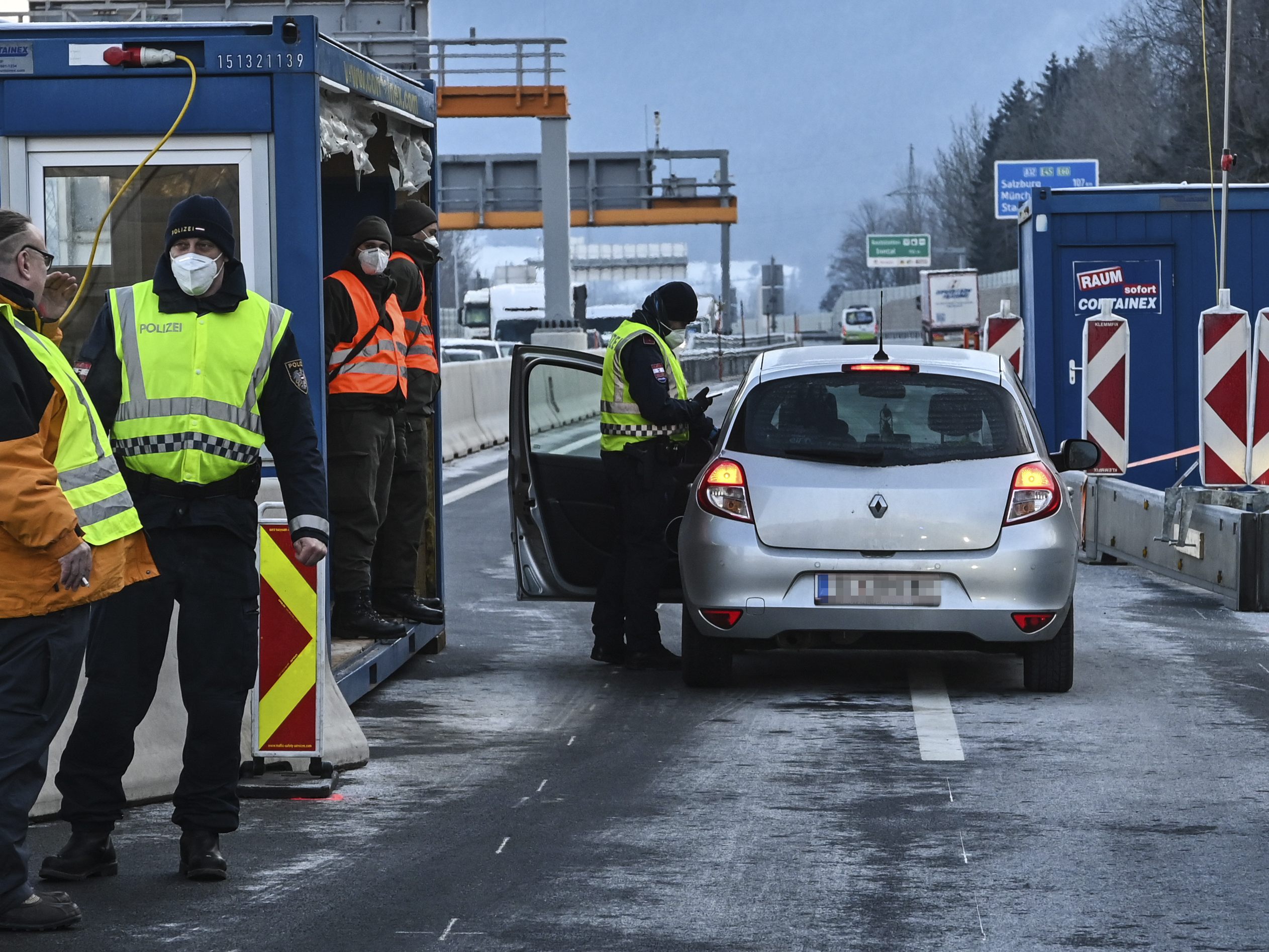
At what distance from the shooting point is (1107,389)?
14695mm

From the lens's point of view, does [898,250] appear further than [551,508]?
Yes

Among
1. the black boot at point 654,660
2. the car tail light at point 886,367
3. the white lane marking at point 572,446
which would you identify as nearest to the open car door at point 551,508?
the white lane marking at point 572,446

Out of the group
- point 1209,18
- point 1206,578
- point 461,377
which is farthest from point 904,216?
point 1206,578

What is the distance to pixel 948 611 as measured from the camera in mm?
8516

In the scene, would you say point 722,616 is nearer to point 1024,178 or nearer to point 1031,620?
point 1031,620

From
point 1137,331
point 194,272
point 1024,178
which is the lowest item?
point 1137,331

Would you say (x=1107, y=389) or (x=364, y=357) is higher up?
(x=364, y=357)

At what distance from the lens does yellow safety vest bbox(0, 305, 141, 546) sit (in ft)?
16.9

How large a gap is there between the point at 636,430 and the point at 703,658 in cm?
117

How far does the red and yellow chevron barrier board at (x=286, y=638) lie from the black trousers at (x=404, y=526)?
2.76 meters

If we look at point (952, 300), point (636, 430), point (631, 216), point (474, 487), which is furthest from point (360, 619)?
point (631, 216)

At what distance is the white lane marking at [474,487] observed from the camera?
20.6 metres

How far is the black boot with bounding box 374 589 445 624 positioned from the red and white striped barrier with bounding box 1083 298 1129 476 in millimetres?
6363

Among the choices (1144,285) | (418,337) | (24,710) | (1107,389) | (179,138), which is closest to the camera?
(24,710)
